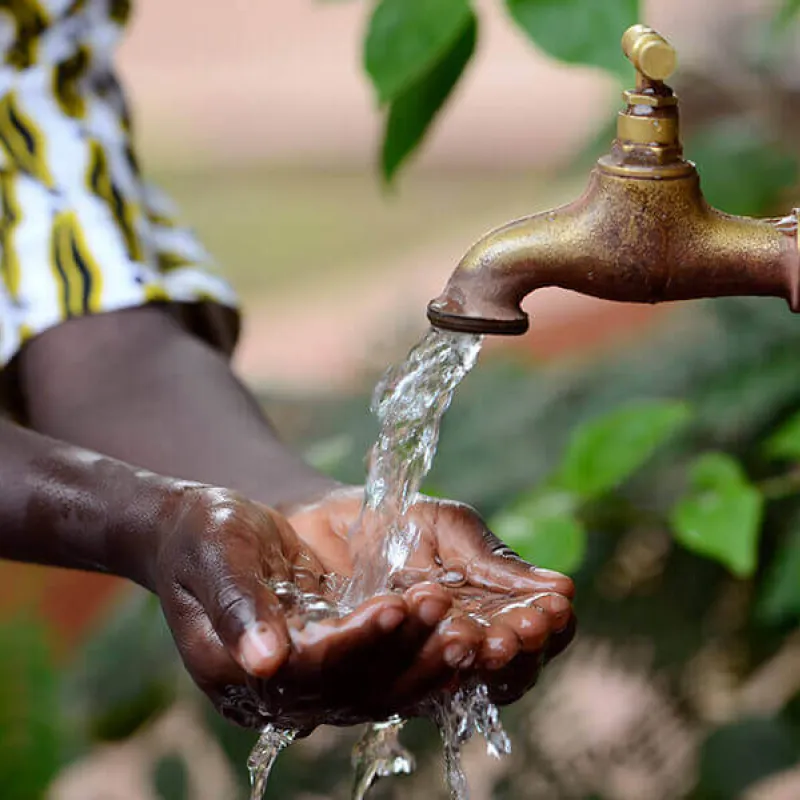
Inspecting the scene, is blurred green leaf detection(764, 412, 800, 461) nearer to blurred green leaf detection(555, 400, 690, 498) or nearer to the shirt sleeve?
blurred green leaf detection(555, 400, 690, 498)

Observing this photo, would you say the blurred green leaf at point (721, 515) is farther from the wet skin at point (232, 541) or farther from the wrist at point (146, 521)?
the wrist at point (146, 521)

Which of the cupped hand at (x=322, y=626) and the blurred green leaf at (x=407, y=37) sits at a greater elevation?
the blurred green leaf at (x=407, y=37)

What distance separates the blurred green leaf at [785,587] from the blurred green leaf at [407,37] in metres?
0.62

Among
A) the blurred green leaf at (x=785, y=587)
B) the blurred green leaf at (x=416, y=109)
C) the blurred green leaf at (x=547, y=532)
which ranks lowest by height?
the blurred green leaf at (x=785, y=587)

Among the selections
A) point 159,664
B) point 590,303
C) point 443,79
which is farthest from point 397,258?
point 443,79

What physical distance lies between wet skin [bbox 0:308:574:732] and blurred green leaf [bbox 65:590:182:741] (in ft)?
2.17

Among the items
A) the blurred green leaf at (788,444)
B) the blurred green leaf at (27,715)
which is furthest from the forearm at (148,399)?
the blurred green leaf at (27,715)

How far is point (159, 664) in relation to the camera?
194 centimetres

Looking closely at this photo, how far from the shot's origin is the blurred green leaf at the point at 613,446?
142 cm

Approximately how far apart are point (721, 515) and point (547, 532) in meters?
0.16

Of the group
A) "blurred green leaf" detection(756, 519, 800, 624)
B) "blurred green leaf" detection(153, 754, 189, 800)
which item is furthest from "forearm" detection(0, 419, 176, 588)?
"blurred green leaf" detection(153, 754, 189, 800)

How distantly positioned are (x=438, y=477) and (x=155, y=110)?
640 centimetres

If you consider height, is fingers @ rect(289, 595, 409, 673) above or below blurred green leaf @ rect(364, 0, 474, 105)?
below

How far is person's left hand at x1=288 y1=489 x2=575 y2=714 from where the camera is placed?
89cm
